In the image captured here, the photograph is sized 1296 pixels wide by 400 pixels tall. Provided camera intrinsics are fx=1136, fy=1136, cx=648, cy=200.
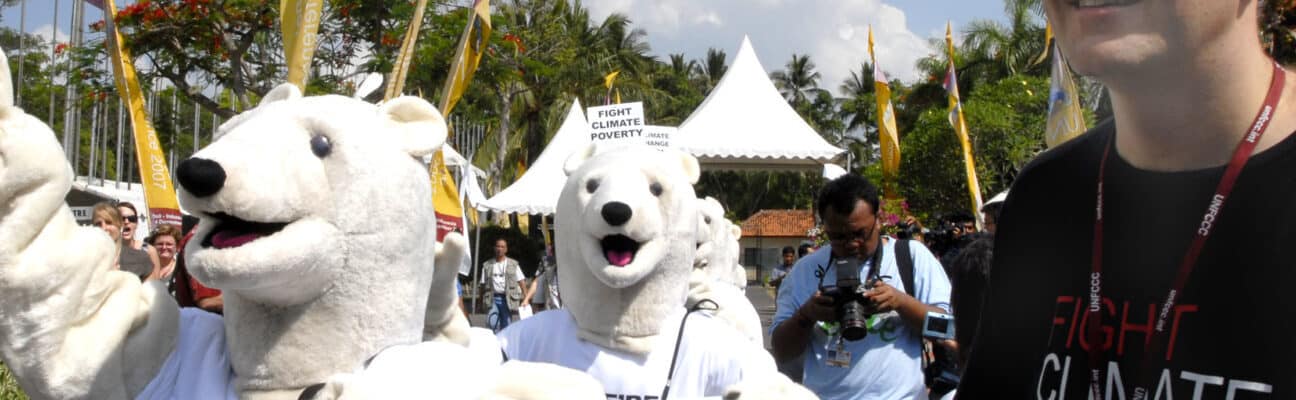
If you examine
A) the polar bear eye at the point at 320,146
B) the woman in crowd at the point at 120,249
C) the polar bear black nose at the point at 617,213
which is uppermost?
the polar bear eye at the point at 320,146

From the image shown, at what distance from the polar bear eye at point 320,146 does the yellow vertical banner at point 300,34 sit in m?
4.85


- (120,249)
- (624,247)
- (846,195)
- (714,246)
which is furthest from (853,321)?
(120,249)

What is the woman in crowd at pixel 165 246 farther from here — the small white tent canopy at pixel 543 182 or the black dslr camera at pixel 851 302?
the small white tent canopy at pixel 543 182

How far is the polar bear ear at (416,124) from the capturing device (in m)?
2.72

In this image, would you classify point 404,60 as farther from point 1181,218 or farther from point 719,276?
point 1181,218

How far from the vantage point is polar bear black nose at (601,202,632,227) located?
3582 millimetres

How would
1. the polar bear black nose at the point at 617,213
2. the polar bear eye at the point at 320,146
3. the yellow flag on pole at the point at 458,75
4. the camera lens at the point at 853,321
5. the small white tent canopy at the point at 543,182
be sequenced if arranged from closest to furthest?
1. the polar bear eye at the point at 320,146
2. the polar bear black nose at the point at 617,213
3. the camera lens at the point at 853,321
4. the yellow flag on pole at the point at 458,75
5. the small white tent canopy at the point at 543,182

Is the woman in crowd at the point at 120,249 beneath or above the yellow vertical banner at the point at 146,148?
beneath

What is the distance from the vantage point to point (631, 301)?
366 centimetres

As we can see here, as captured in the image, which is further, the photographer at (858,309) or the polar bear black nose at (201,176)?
the photographer at (858,309)

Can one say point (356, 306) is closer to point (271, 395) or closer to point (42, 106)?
point (271, 395)

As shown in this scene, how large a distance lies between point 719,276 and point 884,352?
3.15 meters

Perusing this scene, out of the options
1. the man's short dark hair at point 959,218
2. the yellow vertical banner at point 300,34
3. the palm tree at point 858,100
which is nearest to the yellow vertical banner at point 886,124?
the man's short dark hair at point 959,218

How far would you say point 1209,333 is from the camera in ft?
3.74
